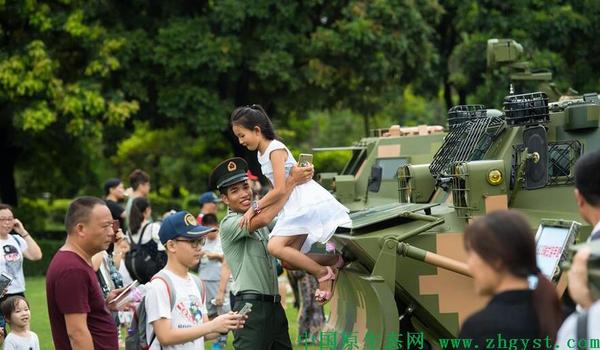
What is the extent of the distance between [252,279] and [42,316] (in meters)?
8.94

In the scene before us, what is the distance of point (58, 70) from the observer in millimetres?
22781

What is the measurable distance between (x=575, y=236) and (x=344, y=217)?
157 cm

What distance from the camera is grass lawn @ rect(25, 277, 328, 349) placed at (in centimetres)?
1293

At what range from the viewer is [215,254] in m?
11.8

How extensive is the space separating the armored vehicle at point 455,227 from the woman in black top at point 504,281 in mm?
2926

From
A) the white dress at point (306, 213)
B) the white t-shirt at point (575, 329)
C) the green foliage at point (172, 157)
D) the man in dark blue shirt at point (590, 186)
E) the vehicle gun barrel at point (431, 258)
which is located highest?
the man in dark blue shirt at point (590, 186)

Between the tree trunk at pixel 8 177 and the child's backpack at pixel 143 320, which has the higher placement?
the child's backpack at pixel 143 320

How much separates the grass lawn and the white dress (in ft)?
17.5

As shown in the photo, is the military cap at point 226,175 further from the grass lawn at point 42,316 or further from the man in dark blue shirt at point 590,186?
the grass lawn at point 42,316

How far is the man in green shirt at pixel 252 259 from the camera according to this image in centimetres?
716

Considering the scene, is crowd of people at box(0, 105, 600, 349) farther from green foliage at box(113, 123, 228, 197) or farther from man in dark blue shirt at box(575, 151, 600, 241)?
green foliage at box(113, 123, 228, 197)

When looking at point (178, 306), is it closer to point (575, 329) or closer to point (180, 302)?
point (180, 302)

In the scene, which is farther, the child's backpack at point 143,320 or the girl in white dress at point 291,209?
the girl in white dress at point 291,209

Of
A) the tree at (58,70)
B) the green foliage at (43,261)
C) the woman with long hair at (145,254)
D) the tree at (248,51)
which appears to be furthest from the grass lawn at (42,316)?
the tree at (248,51)
